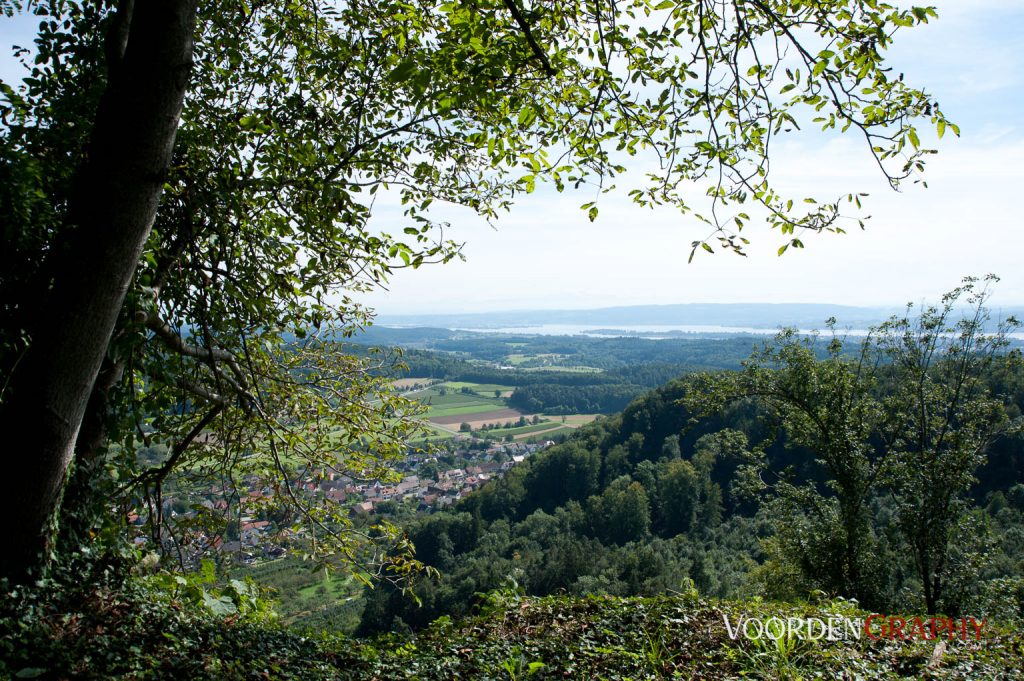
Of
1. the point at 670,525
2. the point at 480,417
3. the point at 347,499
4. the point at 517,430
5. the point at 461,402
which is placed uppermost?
the point at 347,499

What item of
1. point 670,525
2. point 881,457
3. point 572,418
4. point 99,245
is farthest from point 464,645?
point 572,418

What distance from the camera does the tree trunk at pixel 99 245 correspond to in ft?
7.94

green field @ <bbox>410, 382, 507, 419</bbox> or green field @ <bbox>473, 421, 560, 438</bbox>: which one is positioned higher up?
green field @ <bbox>410, 382, 507, 419</bbox>

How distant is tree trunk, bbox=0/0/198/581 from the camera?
242cm

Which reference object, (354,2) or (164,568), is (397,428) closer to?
(164,568)

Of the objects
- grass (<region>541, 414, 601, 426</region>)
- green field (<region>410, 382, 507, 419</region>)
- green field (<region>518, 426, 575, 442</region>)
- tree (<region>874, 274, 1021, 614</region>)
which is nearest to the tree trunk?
tree (<region>874, 274, 1021, 614</region>)

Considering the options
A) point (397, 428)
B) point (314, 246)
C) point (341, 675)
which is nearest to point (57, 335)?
point (314, 246)

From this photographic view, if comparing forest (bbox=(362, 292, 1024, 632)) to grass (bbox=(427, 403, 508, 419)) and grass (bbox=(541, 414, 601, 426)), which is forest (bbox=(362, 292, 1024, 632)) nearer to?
grass (bbox=(427, 403, 508, 419))

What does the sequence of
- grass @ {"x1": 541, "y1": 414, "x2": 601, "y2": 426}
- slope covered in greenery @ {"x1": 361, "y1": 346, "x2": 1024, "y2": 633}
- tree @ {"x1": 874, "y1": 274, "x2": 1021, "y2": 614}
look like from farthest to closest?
grass @ {"x1": 541, "y1": 414, "x2": 601, "y2": 426}
slope covered in greenery @ {"x1": 361, "y1": 346, "x2": 1024, "y2": 633}
tree @ {"x1": 874, "y1": 274, "x2": 1021, "y2": 614}

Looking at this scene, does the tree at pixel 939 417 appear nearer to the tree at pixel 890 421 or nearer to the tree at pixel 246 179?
the tree at pixel 890 421

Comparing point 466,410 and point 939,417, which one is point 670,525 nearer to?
point 939,417

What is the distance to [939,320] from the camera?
1012cm

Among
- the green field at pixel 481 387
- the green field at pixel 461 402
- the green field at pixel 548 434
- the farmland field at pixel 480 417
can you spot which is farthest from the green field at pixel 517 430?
the green field at pixel 481 387

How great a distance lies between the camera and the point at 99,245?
7.97 feet
